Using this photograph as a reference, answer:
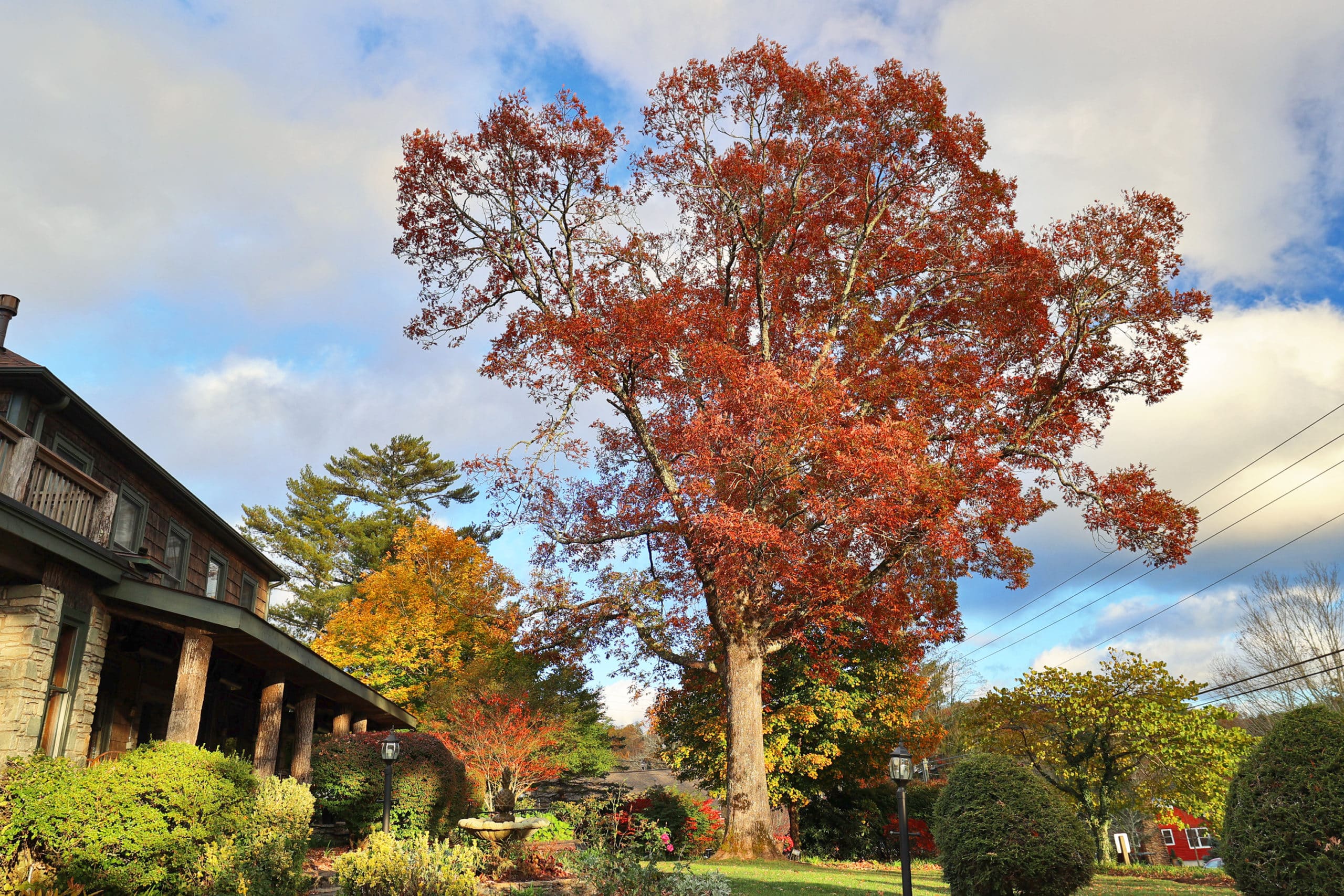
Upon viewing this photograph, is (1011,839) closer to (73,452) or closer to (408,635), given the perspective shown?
(73,452)

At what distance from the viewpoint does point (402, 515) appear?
1999 inches

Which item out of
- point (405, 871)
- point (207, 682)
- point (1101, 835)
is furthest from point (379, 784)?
point (1101, 835)

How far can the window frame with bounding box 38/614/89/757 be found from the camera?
10.0 m

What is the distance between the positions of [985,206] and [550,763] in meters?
22.3

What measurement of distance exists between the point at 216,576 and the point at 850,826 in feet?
63.9

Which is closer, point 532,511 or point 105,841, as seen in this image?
point 105,841

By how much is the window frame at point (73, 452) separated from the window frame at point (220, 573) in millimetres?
5766

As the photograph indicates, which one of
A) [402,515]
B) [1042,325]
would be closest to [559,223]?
[1042,325]

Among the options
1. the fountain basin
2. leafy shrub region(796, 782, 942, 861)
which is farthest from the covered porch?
leafy shrub region(796, 782, 942, 861)

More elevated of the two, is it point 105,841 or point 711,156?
point 711,156

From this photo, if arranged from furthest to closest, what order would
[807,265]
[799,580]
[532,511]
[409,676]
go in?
[409,676] < [807,265] < [532,511] < [799,580]

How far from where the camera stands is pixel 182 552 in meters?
17.8

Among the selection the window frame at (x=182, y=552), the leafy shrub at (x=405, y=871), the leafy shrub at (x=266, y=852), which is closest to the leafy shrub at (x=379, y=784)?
the window frame at (x=182, y=552)

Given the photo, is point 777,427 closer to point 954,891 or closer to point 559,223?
point 559,223
